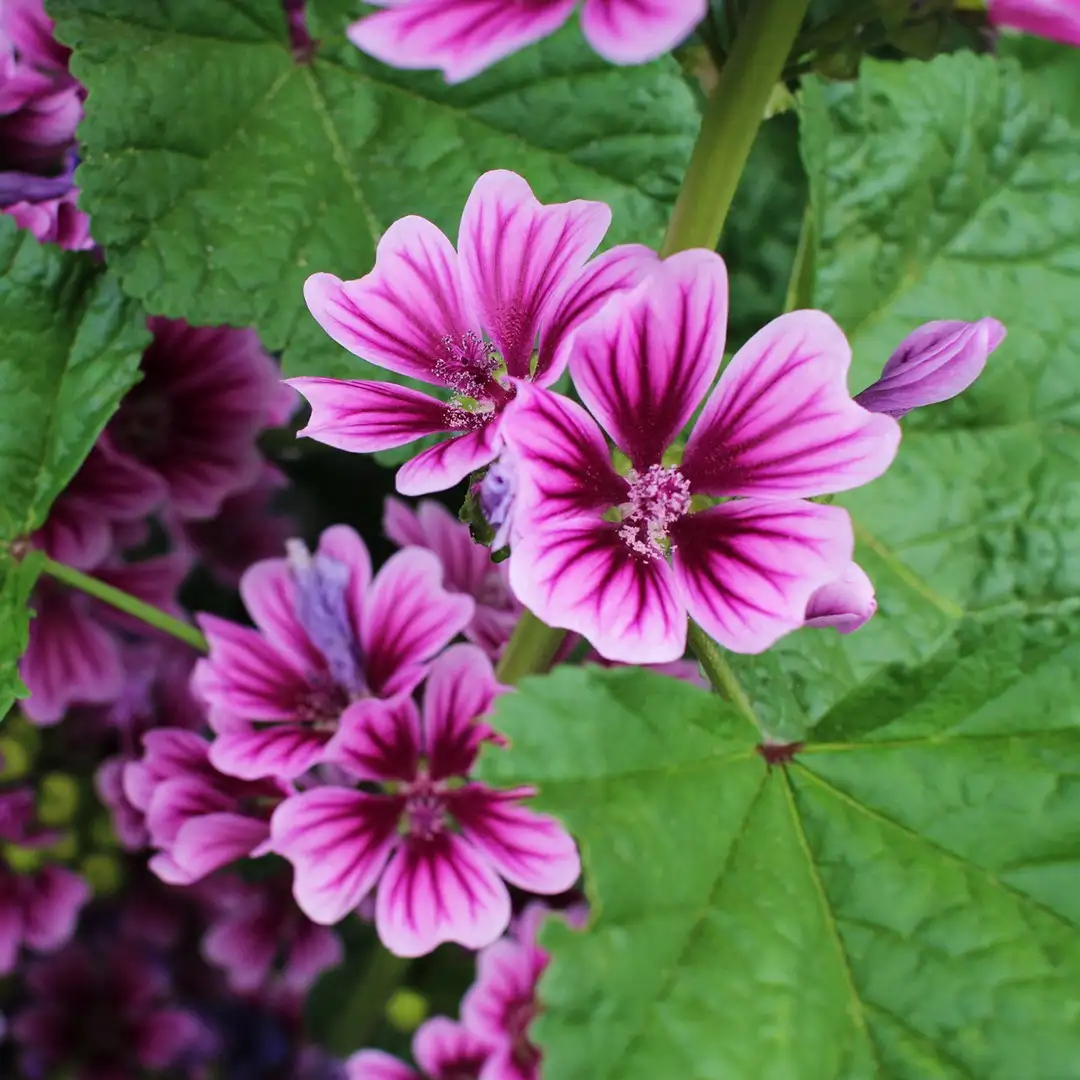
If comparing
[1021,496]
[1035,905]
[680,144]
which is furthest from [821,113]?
[1035,905]

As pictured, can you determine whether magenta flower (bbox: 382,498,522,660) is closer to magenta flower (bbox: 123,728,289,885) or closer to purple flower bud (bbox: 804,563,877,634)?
magenta flower (bbox: 123,728,289,885)

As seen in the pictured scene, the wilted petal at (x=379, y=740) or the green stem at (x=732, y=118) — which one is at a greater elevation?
the green stem at (x=732, y=118)

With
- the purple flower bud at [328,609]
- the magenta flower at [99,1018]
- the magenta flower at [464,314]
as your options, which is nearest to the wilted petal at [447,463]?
the magenta flower at [464,314]

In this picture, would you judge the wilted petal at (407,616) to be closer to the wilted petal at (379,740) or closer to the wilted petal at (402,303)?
the wilted petal at (379,740)

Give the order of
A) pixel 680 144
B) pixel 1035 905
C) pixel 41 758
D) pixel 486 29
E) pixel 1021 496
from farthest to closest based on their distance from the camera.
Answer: pixel 41 758, pixel 1021 496, pixel 680 144, pixel 1035 905, pixel 486 29

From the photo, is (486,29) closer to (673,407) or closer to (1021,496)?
(673,407)

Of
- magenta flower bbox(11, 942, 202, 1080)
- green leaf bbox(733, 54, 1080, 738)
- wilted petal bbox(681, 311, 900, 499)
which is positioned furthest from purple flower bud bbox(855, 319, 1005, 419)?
magenta flower bbox(11, 942, 202, 1080)

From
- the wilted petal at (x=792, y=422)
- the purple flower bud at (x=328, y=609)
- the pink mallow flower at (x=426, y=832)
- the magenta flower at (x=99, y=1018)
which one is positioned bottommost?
the magenta flower at (x=99, y=1018)
